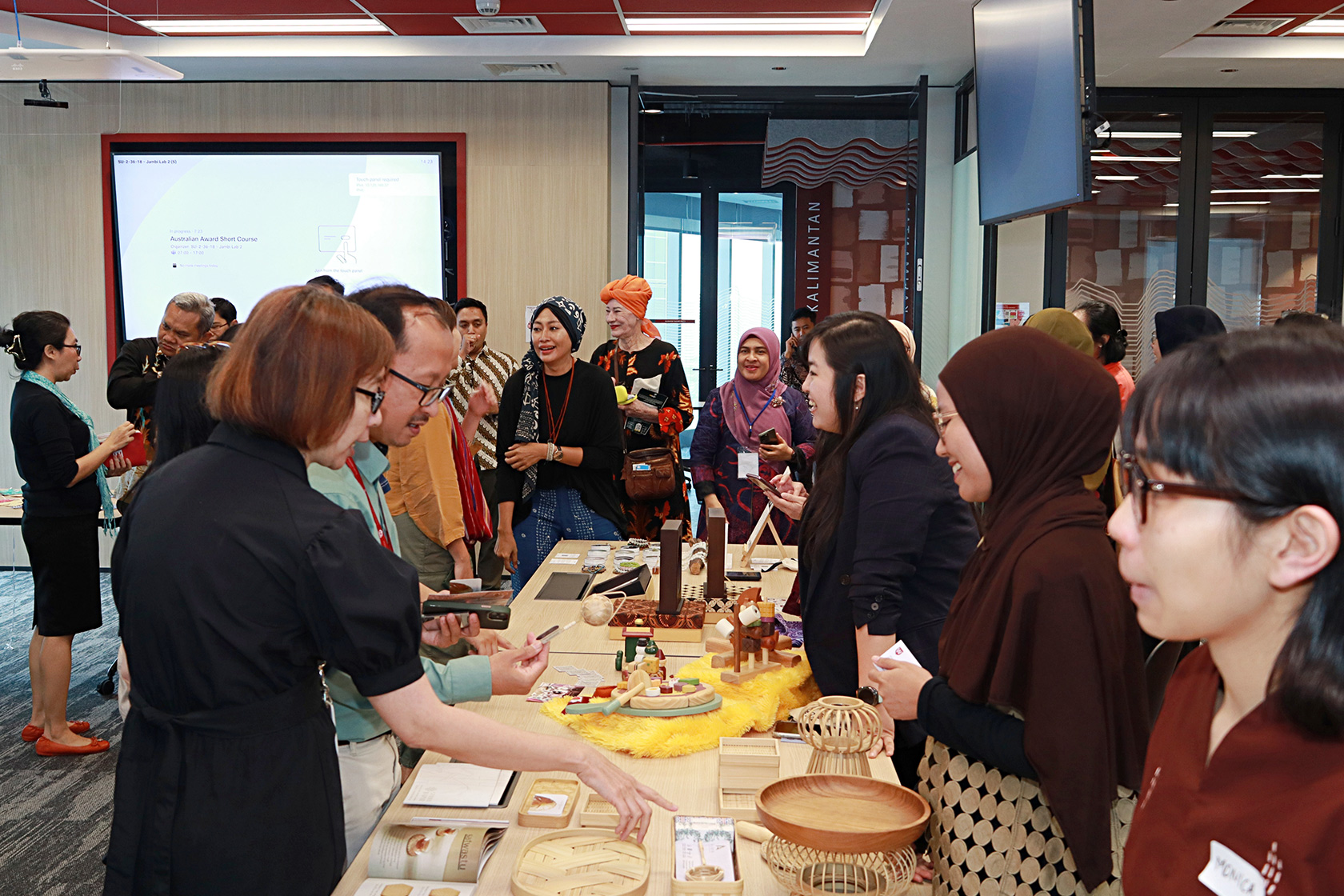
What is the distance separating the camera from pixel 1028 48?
3.94 metres

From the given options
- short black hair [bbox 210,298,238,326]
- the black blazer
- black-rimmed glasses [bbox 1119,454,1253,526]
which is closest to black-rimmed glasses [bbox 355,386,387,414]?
black-rimmed glasses [bbox 1119,454,1253,526]

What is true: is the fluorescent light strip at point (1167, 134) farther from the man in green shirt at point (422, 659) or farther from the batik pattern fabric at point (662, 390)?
the man in green shirt at point (422, 659)

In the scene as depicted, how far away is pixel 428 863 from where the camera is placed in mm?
1525

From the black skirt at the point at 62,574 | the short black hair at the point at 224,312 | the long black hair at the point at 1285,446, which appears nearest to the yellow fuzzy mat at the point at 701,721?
the long black hair at the point at 1285,446

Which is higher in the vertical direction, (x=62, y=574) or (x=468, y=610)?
(x=468, y=610)

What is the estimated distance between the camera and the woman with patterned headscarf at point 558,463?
425 centimetres

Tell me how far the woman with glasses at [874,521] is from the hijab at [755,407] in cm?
215

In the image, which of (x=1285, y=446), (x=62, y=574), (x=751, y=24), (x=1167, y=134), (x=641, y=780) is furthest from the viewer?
(x=1167, y=134)

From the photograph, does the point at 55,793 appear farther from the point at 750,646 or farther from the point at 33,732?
the point at 750,646

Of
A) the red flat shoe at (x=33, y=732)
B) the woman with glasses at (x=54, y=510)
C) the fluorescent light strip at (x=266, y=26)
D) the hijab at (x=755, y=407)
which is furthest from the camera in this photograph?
the fluorescent light strip at (x=266, y=26)

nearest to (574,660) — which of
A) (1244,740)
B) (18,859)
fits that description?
(1244,740)

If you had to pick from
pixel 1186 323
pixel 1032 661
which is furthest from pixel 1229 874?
pixel 1186 323

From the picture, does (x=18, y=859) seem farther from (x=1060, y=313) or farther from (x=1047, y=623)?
(x=1060, y=313)

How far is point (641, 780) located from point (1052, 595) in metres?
0.85
